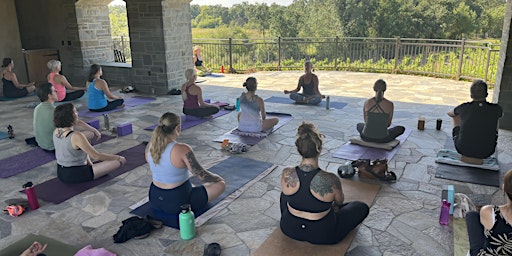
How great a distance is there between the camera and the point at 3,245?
3449 millimetres

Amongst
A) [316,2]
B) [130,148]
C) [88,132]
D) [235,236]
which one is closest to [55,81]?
[88,132]

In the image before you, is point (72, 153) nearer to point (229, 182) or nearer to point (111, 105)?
point (229, 182)

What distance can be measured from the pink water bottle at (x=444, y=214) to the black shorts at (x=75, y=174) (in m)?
3.70

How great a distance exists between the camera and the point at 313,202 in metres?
2.97

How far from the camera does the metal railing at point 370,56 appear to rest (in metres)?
10.8

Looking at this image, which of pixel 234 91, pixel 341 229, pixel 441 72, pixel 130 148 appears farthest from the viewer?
pixel 441 72

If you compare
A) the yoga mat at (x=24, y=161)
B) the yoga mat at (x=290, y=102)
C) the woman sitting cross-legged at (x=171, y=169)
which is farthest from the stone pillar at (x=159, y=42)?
the woman sitting cross-legged at (x=171, y=169)

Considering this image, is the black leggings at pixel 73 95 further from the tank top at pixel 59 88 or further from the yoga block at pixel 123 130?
the yoga block at pixel 123 130

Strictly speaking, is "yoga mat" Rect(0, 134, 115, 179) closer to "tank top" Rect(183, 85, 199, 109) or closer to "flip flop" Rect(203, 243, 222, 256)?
"tank top" Rect(183, 85, 199, 109)

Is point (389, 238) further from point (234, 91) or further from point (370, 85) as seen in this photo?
point (370, 85)

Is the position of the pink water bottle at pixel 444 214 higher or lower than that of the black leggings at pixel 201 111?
lower

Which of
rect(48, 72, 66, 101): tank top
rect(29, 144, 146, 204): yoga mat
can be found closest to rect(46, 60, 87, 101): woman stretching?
rect(48, 72, 66, 101): tank top

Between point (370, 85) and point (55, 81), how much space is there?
7.41 metres

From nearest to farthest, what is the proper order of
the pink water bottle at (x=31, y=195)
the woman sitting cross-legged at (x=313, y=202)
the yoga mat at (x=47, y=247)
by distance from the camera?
the woman sitting cross-legged at (x=313, y=202), the yoga mat at (x=47, y=247), the pink water bottle at (x=31, y=195)
